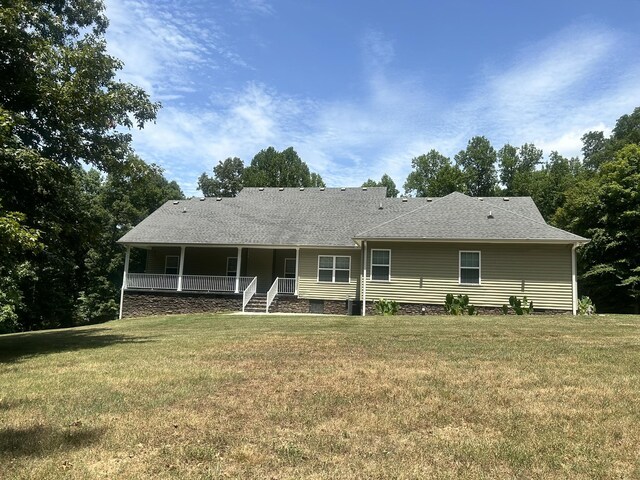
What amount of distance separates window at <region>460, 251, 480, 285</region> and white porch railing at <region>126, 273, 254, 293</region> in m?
9.24

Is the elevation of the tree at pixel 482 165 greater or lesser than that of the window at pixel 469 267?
greater

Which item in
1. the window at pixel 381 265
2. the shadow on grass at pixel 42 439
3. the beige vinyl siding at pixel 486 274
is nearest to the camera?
the shadow on grass at pixel 42 439

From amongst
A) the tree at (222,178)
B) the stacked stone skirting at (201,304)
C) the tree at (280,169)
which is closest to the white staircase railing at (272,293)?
the stacked stone skirting at (201,304)

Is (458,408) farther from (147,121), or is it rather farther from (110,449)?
(147,121)

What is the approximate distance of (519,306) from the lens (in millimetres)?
17344

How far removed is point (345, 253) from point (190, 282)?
23.7ft

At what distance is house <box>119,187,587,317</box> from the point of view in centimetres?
1797

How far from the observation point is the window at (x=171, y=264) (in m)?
25.0

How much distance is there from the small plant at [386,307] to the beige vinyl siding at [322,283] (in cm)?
177

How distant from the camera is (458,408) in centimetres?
497

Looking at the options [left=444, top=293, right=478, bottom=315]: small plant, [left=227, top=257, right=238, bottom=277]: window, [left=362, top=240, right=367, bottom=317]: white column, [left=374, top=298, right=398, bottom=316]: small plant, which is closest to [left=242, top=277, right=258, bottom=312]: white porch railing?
[left=227, top=257, right=238, bottom=277]: window

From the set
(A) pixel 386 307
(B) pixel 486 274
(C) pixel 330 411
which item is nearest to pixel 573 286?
(B) pixel 486 274

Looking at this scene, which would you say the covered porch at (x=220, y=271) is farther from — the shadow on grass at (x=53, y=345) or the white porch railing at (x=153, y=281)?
the shadow on grass at (x=53, y=345)

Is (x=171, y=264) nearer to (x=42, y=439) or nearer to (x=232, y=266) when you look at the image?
(x=232, y=266)
